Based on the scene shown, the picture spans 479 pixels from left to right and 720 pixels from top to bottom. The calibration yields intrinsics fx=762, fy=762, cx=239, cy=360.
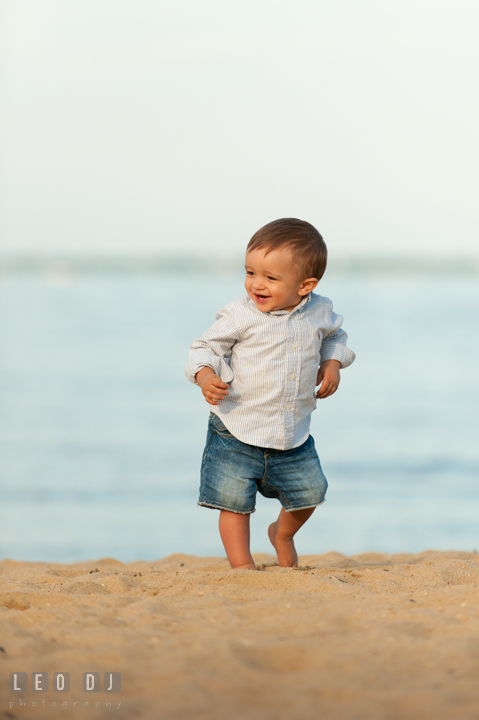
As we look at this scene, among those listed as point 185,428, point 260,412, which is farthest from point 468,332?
point 260,412

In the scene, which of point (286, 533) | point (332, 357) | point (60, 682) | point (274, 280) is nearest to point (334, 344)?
point (332, 357)

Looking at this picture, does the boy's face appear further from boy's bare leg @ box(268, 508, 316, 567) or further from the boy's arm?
boy's bare leg @ box(268, 508, 316, 567)

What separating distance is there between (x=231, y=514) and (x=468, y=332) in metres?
24.2

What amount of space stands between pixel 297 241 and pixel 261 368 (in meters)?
0.61

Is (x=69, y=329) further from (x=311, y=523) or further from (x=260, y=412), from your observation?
(x=260, y=412)

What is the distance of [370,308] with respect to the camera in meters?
38.9

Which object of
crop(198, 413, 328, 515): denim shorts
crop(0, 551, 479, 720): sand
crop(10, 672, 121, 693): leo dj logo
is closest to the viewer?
crop(0, 551, 479, 720): sand

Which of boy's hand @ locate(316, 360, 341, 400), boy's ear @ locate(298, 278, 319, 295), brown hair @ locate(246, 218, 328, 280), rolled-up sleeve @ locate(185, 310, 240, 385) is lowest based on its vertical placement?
boy's hand @ locate(316, 360, 341, 400)

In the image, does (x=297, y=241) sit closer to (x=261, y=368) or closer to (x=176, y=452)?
(x=261, y=368)

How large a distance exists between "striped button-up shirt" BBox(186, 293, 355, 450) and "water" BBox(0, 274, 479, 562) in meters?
4.11

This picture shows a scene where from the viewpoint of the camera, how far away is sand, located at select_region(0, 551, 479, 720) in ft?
6.03

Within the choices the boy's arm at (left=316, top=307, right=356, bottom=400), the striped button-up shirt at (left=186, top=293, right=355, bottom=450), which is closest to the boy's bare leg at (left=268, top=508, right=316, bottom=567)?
the striped button-up shirt at (left=186, top=293, right=355, bottom=450)

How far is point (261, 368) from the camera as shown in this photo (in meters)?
3.54

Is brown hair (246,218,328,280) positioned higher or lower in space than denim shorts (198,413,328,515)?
higher
